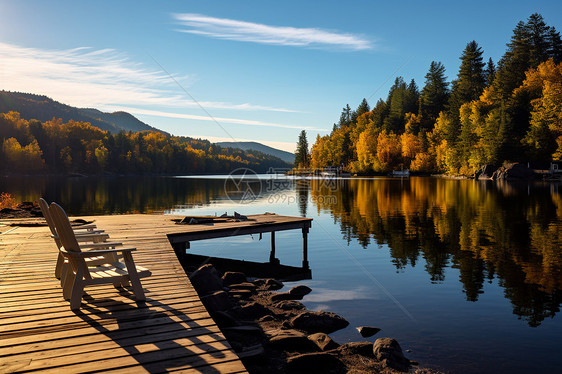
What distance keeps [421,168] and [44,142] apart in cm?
13075

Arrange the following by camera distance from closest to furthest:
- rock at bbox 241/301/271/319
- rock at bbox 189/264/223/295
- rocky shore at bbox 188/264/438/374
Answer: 1. rocky shore at bbox 188/264/438/374
2. rock at bbox 241/301/271/319
3. rock at bbox 189/264/223/295

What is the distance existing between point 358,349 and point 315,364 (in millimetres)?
1276

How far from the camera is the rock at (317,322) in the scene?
9.96 metres

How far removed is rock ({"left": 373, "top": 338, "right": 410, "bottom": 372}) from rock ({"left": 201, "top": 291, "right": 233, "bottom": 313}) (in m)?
3.81

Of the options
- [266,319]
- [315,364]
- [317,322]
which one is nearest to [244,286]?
[266,319]

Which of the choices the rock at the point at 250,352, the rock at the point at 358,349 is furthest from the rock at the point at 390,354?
the rock at the point at 250,352

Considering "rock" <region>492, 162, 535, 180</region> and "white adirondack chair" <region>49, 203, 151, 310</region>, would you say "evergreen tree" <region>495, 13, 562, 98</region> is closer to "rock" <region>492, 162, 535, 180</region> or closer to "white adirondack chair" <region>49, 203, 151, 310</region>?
"rock" <region>492, 162, 535, 180</region>

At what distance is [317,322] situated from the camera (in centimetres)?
1012

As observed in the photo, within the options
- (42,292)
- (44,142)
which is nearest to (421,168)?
(42,292)

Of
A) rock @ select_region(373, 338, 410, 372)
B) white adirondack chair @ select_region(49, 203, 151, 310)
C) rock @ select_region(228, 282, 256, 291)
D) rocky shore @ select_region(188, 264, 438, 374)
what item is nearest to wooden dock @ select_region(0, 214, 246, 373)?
white adirondack chair @ select_region(49, 203, 151, 310)

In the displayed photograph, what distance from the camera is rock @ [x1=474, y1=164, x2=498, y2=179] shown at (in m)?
82.5

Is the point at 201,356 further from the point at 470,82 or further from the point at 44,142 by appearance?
the point at 44,142

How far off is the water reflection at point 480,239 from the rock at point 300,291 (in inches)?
191

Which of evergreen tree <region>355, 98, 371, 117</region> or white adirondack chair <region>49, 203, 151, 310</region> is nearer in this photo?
white adirondack chair <region>49, 203, 151, 310</region>
